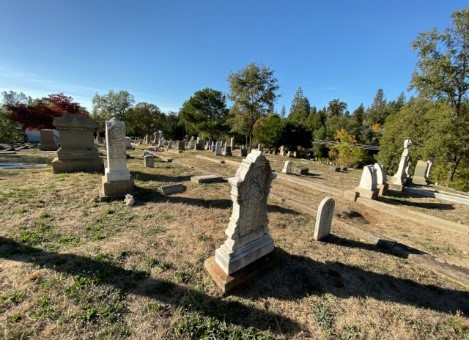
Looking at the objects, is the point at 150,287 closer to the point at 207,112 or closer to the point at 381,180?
the point at 381,180

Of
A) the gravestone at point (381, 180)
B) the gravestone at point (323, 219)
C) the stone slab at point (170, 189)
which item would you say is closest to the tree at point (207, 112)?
the gravestone at point (381, 180)

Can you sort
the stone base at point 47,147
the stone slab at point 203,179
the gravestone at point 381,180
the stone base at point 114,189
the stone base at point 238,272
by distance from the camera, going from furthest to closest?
the stone base at point 47,147 < the gravestone at point 381,180 < the stone slab at point 203,179 < the stone base at point 114,189 < the stone base at point 238,272

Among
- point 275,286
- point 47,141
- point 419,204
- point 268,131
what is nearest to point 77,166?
point 275,286

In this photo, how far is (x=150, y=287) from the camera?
3.12m

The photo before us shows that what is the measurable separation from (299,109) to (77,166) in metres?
72.7

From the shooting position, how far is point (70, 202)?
5.86m

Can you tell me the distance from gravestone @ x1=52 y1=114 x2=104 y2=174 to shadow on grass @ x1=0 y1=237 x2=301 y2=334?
19.4 ft

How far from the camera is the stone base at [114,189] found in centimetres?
622

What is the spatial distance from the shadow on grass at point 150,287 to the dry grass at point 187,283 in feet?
0.05

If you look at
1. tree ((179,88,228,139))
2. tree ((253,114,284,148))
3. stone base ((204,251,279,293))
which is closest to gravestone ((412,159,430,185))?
stone base ((204,251,279,293))

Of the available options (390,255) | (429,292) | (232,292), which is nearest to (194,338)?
(232,292)

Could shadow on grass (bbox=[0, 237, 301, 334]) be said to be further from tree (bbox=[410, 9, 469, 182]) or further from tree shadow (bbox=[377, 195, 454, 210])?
tree (bbox=[410, 9, 469, 182])

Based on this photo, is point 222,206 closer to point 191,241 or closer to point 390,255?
point 191,241

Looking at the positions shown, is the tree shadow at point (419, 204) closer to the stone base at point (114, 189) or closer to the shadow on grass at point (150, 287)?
the shadow on grass at point (150, 287)
